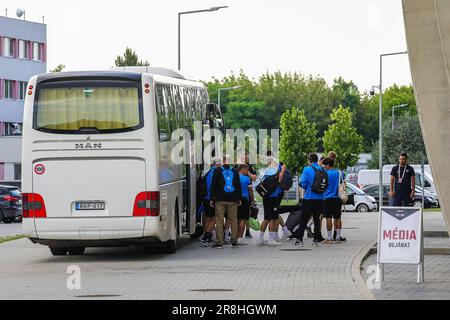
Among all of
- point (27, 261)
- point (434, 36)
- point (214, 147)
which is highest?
point (434, 36)

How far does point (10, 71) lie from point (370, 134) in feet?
159

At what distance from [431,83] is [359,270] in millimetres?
4030

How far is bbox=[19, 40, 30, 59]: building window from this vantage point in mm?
97562

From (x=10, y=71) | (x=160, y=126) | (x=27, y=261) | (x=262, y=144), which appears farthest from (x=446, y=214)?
(x=262, y=144)

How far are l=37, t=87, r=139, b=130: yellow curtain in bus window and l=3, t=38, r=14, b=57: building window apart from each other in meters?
74.1

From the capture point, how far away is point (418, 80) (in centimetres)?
2164

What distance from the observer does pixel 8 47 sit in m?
96.0

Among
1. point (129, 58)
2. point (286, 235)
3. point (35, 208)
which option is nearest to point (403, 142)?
point (129, 58)

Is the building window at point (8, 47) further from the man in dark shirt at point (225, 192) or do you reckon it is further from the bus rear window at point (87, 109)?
the bus rear window at point (87, 109)

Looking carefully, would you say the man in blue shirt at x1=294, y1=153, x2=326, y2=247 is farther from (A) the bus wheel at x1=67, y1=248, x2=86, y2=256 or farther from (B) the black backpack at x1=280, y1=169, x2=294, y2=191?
(A) the bus wheel at x1=67, y1=248, x2=86, y2=256

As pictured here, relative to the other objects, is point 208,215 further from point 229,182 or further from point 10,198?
point 10,198

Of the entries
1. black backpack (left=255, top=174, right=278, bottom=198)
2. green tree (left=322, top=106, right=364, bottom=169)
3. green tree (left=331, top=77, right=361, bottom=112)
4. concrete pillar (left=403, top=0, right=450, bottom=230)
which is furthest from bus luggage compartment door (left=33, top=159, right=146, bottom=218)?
green tree (left=331, top=77, right=361, bottom=112)

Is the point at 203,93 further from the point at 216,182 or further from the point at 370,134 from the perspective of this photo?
the point at 370,134

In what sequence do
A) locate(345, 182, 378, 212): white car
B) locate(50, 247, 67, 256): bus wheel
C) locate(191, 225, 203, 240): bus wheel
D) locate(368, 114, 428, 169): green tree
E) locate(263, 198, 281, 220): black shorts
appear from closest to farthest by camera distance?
1. locate(50, 247, 67, 256): bus wheel
2. locate(263, 198, 281, 220): black shorts
3. locate(191, 225, 203, 240): bus wheel
4. locate(345, 182, 378, 212): white car
5. locate(368, 114, 428, 169): green tree
